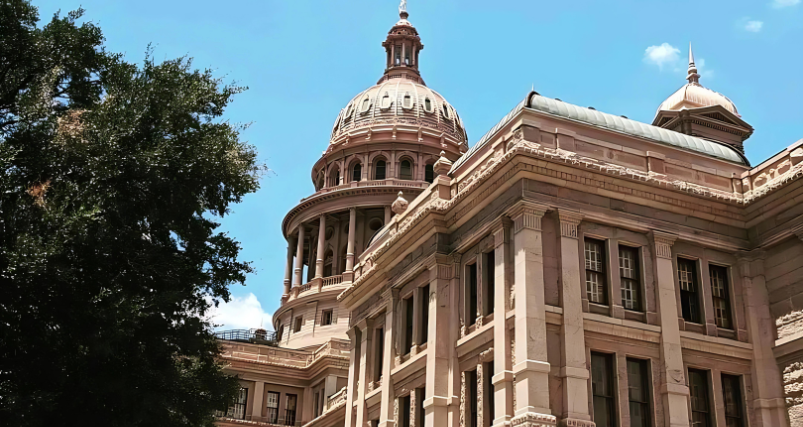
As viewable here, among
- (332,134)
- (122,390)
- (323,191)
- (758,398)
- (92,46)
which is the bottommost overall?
(122,390)

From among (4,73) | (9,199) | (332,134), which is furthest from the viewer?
(332,134)

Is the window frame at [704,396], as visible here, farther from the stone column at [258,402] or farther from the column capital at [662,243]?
the stone column at [258,402]

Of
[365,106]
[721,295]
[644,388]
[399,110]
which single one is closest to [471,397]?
[644,388]

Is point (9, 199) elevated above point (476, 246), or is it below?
below

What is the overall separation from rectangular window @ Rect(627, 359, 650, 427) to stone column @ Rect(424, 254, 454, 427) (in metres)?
6.42

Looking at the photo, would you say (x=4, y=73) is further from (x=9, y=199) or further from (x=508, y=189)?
(x=508, y=189)

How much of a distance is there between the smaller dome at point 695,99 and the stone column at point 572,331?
14690 millimetres

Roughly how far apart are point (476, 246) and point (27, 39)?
1651cm

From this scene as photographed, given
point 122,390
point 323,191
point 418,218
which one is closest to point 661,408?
point 418,218

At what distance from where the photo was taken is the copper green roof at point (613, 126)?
33.6m

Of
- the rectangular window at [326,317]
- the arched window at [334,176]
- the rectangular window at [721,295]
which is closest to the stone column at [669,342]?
the rectangular window at [721,295]

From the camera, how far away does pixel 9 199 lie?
21.6 metres

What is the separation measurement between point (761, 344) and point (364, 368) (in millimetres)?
16336

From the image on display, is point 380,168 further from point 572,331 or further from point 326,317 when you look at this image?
point 572,331
